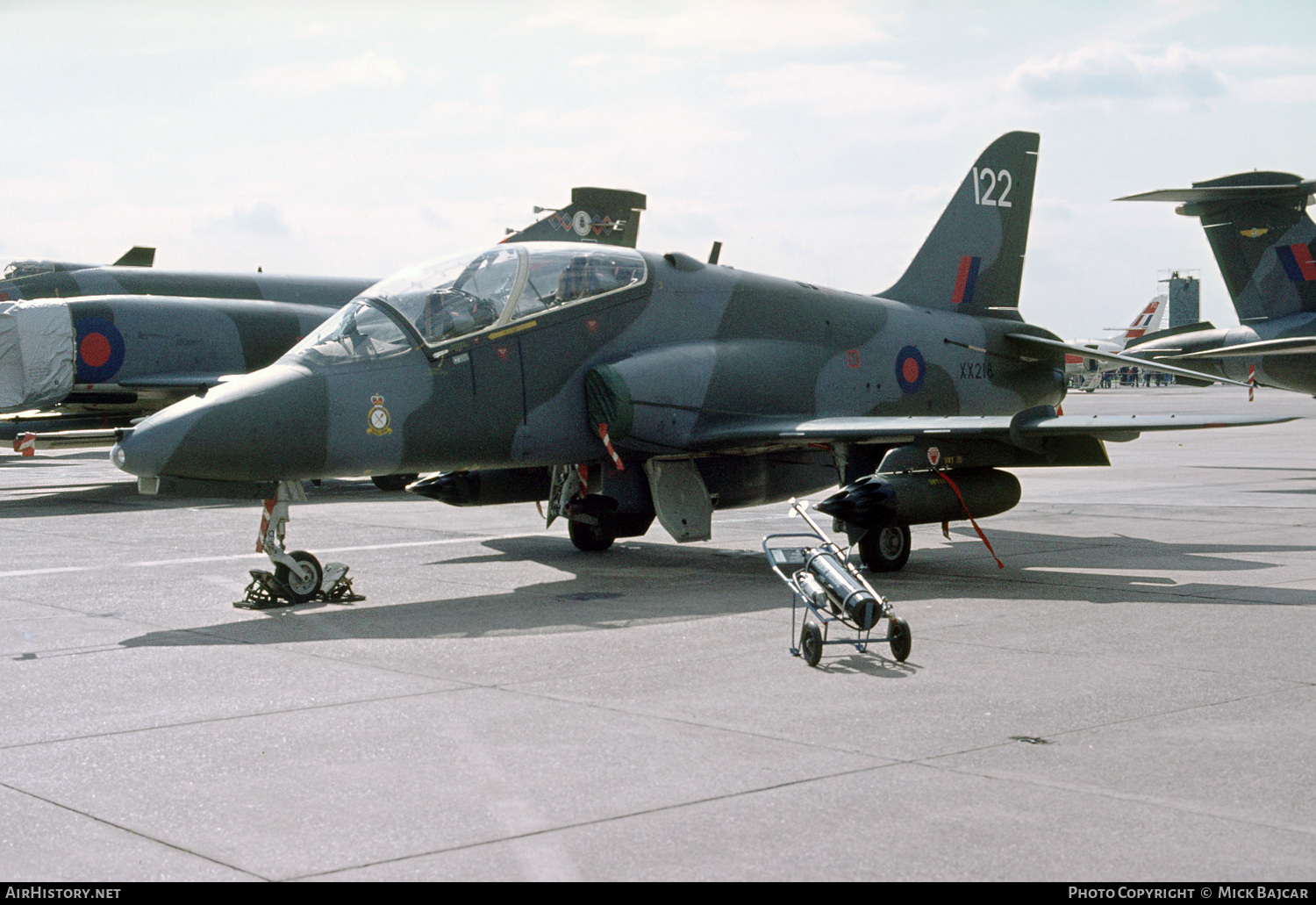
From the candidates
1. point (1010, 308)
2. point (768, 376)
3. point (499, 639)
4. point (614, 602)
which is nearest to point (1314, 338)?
point (1010, 308)

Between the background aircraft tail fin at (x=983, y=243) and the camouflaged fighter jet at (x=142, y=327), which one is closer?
the background aircraft tail fin at (x=983, y=243)

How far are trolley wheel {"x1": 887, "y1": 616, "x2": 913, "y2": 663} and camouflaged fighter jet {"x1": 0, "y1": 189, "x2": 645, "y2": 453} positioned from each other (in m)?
13.3

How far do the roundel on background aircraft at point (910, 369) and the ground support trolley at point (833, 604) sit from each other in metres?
5.67

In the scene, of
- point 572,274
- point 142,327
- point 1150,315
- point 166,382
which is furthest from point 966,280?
point 1150,315

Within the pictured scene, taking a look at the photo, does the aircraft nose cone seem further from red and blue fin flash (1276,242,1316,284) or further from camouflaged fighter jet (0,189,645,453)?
red and blue fin flash (1276,242,1316,284)

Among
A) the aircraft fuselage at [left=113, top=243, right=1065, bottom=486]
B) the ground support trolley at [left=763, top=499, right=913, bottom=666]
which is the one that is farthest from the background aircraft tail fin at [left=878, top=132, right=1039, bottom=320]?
the ground support trolley at [left=763, top=499, right=913, bottom=666]

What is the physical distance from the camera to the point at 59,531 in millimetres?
15742

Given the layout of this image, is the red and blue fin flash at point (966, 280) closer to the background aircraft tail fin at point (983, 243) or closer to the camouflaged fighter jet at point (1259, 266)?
the background aircraft tail fin at point (983, 243)

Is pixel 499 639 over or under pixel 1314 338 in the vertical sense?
under

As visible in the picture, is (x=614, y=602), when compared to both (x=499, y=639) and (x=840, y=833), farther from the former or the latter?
(x=840, y=833)

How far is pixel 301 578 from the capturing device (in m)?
10.2

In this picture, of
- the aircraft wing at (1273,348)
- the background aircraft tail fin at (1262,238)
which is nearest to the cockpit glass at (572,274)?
the aircraft wing at (1273,348)

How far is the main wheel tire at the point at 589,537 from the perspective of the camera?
1353 cm

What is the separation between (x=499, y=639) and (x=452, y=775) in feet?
10.6
